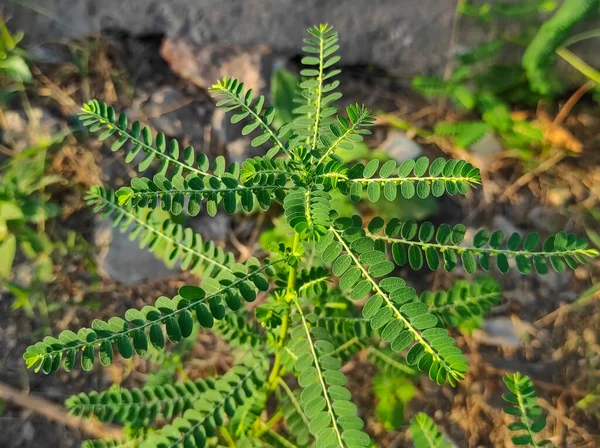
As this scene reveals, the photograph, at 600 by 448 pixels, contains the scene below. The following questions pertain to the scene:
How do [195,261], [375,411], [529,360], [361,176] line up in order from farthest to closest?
[529,360]
[375,411]
[195,261]
[361,176]

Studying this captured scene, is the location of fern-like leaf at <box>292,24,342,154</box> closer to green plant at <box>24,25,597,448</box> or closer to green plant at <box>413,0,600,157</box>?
green plant at <box>24,25,597,448</box>

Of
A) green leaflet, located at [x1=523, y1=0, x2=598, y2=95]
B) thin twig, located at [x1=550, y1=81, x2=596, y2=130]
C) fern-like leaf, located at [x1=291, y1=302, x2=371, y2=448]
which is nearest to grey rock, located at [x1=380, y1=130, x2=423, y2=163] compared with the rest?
green leaflet, located at [x1=523, y1=0, x2=598, y2=95]

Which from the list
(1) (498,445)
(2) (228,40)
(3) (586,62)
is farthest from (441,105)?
(1) (498,445)

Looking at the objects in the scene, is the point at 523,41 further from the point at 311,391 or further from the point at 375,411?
the point at 311,391

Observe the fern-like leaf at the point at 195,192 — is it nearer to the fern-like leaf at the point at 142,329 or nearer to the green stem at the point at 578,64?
the fern-like leaf at the point at 142,329

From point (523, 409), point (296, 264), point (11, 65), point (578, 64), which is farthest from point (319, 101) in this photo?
point (578, 64)

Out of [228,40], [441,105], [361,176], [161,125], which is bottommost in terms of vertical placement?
[361,176]

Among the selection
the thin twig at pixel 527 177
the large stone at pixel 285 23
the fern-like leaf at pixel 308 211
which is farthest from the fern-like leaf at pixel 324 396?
the large stone at pixel 285 23
